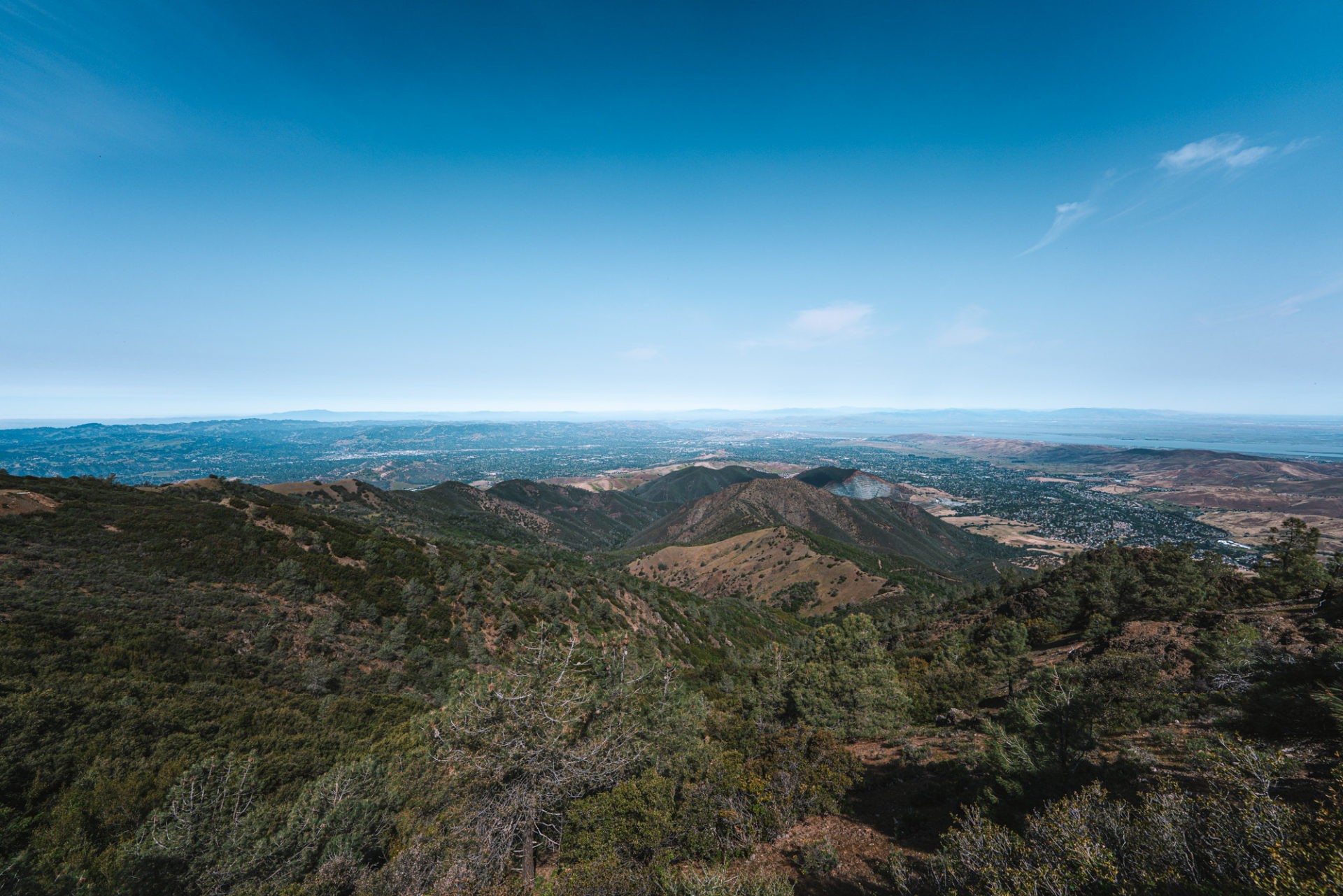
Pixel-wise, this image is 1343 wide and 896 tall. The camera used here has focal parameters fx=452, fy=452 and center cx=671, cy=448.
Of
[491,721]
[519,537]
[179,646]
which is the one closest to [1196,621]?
[491,721]

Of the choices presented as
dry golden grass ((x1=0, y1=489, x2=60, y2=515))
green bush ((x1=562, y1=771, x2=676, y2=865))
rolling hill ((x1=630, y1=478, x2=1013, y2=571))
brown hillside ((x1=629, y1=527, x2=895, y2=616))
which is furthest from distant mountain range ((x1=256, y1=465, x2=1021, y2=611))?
green bush ((x1=562, y1=771, x2=676, y2=865))

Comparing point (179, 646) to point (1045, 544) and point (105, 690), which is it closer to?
point (105, 690)

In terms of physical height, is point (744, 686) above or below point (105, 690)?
below

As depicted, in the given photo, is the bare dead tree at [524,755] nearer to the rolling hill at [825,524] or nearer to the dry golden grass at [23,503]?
the dry golden grass at [23,503]

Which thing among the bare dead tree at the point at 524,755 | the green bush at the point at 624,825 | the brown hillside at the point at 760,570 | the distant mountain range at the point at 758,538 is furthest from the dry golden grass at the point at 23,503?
the brown hillside at the point at 760,570

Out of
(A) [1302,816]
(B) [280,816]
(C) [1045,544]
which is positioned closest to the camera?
(A) [1302,816]

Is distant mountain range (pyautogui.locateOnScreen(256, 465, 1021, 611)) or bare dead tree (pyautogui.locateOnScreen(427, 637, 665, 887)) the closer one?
bare dead tree (pyautogui.locateOnScreen(427, 637, 665, 887))

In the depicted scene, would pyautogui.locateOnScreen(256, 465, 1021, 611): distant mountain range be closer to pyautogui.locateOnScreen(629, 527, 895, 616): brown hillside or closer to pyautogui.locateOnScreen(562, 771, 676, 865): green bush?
pyautogui.locateOnScreen(629, 527, 895, 616): brown hillside
